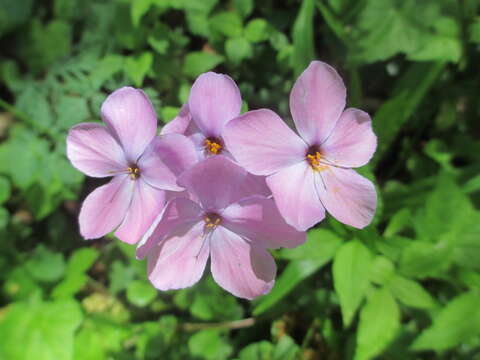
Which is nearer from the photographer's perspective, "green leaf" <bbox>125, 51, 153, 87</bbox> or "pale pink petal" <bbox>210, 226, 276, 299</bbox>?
"pale pink petal" <bbox>210, 226, 276, 299</bbox>

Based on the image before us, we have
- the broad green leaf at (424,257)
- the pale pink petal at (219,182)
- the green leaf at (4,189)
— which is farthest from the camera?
the green leaf at (4,189)

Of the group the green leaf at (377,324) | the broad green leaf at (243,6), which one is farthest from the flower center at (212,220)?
the broad green leaf at (243,6)

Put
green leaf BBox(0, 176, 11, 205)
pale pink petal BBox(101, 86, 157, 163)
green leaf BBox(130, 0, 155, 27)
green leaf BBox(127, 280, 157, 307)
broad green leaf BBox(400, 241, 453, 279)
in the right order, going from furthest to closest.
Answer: green leaf BBox(0, 176, 11, 205)
green leaf BBox(127, 280, 157, 307)
green leaf BBox(130, 0, 155, 27)
broad green leaf BBox(400, 241, 453, 279)
pale pink petal BBox(101, 86, 157, 163)

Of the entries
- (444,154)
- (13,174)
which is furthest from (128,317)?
(444,154)

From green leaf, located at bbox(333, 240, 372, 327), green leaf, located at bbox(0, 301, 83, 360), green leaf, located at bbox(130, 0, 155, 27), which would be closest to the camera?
green leaf, located at bbox(333, 240, 372, 327)

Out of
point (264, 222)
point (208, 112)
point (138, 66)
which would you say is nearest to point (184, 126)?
point (208, 112)

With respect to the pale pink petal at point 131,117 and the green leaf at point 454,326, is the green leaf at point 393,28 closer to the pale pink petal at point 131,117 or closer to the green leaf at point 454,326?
the green leaf at point 454,326

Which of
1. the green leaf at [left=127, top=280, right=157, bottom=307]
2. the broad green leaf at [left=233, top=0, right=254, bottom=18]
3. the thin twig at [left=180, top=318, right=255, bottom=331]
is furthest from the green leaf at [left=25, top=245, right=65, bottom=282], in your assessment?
the broad green leaf at [left=233, top=0, right=254, bottom=18]

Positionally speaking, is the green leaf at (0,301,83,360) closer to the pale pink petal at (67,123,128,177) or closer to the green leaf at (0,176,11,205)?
the green leaf at (0,176,11,205)
